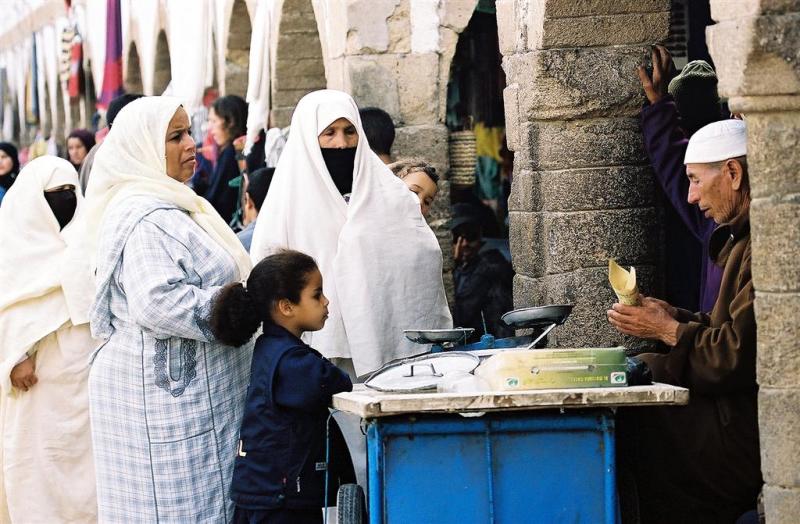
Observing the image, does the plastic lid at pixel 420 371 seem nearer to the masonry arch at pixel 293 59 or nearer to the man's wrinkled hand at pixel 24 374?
the man's wrinkled hand at pixel 24 374

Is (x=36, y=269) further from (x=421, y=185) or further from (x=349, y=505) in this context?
(x=349, y=505)

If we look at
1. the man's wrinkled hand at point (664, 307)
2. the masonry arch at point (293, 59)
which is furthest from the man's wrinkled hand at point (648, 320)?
the masonry arch at point (293, 59)

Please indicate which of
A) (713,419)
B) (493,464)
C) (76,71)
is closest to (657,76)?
(713,419)

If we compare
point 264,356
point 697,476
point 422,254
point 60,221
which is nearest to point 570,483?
point 697,476

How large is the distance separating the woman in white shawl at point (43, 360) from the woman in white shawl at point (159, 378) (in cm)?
104

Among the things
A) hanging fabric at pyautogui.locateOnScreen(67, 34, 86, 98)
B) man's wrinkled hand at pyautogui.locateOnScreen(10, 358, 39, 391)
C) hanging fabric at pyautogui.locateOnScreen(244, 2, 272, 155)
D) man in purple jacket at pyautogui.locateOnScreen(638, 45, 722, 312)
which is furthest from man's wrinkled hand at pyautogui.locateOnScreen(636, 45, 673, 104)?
hanging fabric at pyautogui.locateOnScreen(67, 34, 86, 98)

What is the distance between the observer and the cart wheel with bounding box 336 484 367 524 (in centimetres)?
435

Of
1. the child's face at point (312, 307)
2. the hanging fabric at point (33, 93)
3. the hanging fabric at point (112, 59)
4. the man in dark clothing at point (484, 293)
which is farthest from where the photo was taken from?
the hanging fabric at point (33, 93)

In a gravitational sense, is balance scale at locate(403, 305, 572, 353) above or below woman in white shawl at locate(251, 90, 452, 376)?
below

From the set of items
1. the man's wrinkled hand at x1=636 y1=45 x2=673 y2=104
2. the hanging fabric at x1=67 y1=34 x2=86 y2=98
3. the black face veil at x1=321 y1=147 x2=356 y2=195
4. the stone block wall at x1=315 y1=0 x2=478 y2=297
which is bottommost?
the black face veil at x1=321 y1=147 x2=356 y2=195

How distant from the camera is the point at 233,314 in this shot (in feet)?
14.9

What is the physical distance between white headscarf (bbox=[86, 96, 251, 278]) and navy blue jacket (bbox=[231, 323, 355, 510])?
1.90 feet

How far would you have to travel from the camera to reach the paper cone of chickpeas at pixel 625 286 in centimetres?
451

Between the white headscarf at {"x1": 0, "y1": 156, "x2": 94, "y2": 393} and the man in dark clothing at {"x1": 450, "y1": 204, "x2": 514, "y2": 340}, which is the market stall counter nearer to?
the white headscarf at {"x1": 0, "y1": 156, "x2": 94, "y2": 393}
